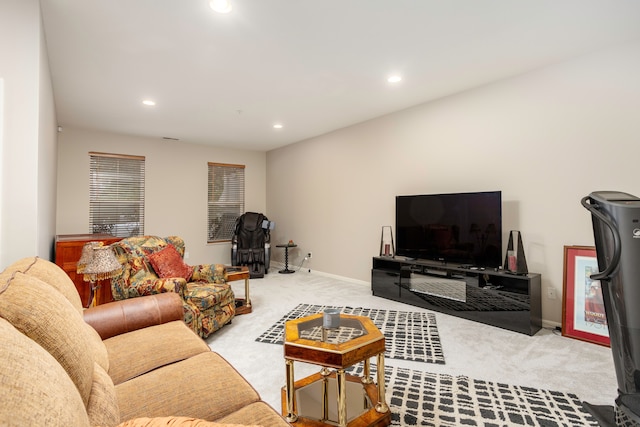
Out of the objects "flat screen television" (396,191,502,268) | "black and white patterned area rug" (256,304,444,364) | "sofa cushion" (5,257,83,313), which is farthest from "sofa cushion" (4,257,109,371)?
"flat screen television" (396,191,502,268)

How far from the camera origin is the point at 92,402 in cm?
99

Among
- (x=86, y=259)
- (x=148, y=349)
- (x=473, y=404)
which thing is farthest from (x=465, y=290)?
(x=86, y=259)

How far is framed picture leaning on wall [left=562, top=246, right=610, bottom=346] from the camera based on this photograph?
2822 mm

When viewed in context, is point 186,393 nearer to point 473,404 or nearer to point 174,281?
point 473,404

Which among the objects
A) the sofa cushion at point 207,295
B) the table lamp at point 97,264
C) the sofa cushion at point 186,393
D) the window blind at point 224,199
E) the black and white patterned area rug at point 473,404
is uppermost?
the window blind at point 224,199

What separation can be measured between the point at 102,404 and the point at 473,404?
1.90 meters

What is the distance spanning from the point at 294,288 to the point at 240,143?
10.3 feet

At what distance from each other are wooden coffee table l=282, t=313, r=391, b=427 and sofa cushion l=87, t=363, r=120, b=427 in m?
0.82

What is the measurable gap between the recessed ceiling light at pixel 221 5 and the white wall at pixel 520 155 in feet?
6.62

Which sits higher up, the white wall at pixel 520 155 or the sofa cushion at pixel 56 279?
the white wall at pixel 520 155

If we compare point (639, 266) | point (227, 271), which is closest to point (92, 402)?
point (639, 266)

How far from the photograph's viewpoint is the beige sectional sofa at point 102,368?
0.59 m

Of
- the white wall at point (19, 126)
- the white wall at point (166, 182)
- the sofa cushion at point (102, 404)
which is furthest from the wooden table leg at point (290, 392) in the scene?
the white wall at point (166, 182)

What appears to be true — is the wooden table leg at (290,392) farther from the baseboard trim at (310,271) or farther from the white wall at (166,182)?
the white wall at (166,182)
